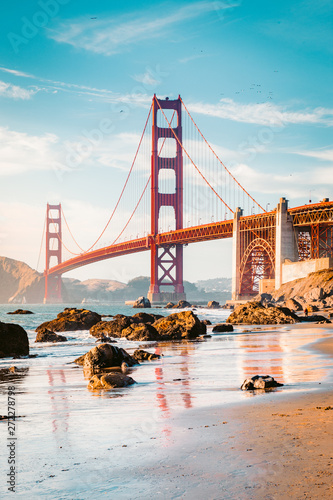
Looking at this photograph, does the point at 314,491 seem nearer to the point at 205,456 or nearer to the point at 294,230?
the point at 205,456

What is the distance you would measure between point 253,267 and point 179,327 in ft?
186

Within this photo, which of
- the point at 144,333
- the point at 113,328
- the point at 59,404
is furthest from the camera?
the point at 113,328

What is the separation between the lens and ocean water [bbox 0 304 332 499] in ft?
12.7

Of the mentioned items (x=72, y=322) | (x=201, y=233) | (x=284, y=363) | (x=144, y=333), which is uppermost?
(x=201, y=233)

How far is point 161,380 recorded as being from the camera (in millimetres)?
9078

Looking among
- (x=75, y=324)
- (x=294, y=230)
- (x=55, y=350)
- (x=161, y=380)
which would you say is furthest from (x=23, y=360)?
(x=294, y=230)

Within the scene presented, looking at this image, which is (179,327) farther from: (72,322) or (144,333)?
(72,322)

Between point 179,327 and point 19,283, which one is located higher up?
point 19,283

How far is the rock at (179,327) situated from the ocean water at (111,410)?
287 inches

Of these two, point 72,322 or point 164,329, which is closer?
point 164,329

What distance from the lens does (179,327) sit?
2080cm

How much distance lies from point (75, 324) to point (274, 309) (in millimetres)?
10140

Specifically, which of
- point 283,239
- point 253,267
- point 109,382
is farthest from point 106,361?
point 253,267

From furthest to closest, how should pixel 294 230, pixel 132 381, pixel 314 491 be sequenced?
1. pixel 294 230
2. pixel 132 381
3. pixel 314 491
